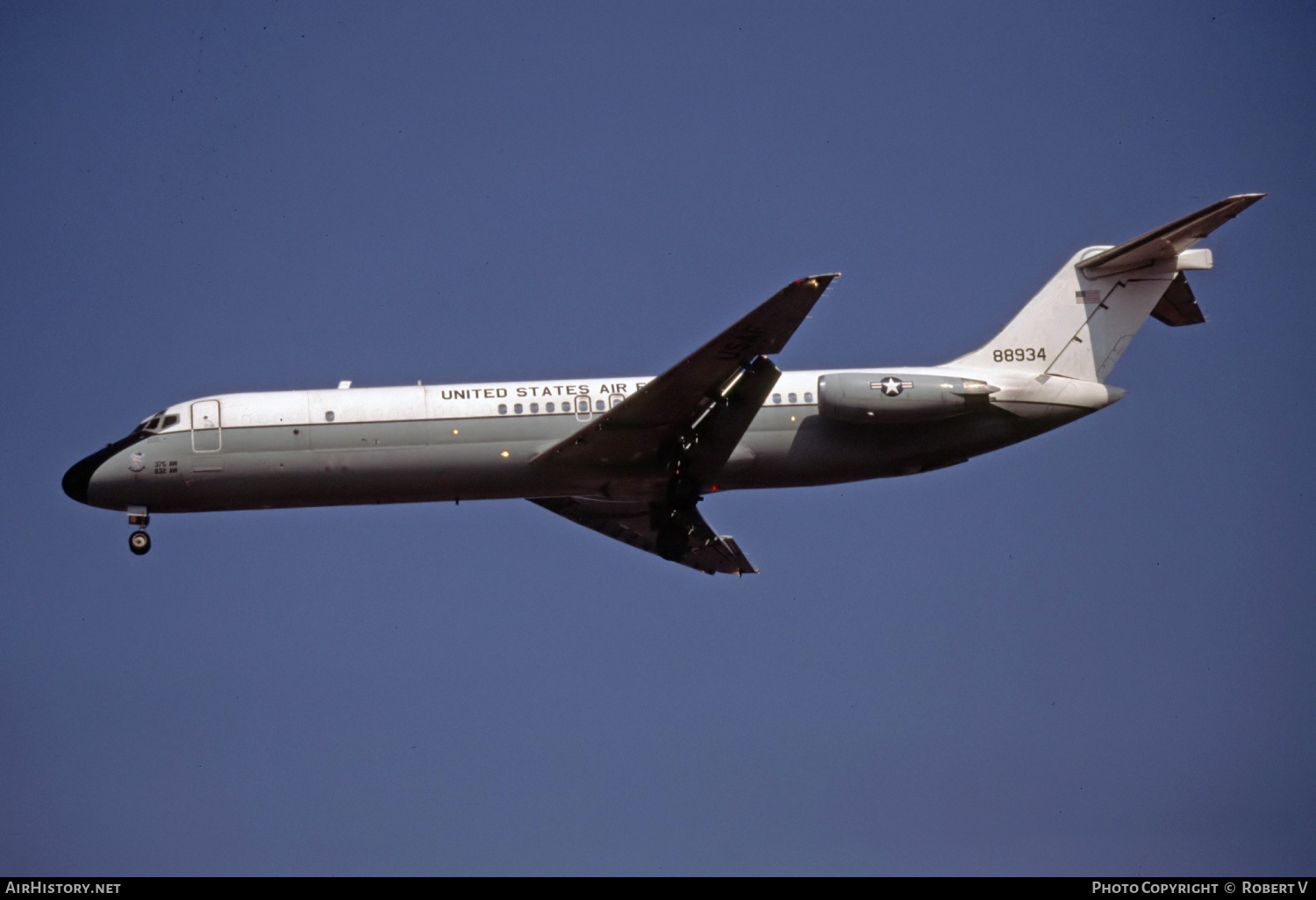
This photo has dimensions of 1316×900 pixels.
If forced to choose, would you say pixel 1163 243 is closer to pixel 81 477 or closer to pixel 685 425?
pixel 685 425

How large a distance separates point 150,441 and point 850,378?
1314cm

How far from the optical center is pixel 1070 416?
26234mm

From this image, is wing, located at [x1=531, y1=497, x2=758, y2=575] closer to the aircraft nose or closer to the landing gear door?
the landing gear door

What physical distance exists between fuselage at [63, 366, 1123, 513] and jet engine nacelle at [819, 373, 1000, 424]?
421 mm

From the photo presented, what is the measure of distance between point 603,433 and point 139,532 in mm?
9219

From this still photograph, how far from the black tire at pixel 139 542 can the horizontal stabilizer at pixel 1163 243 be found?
18730 millimetres

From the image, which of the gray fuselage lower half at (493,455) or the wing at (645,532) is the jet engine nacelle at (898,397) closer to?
the gray fuselage lower half at (493,455)

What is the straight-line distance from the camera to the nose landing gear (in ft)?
87.9

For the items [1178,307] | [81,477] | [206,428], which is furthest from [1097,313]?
[81,477]

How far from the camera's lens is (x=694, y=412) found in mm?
25203
